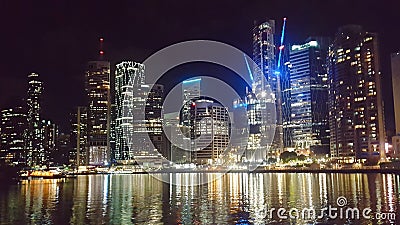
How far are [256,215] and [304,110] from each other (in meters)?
167

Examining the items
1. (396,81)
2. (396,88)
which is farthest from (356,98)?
(396,81)

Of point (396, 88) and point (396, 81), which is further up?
point (396, 81)

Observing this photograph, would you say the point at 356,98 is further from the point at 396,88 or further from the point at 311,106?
the point at 311,106

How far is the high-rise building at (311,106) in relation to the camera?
18675cm

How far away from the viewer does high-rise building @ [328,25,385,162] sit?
480 ft

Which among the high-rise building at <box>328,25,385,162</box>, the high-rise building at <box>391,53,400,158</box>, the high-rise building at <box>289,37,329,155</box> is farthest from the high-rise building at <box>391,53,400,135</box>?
the high-rise building at <box>289,37,329,155</box>

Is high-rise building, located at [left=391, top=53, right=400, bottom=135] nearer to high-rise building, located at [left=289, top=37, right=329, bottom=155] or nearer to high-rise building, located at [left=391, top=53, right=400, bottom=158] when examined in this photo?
high-rise building, located at [left=391, top=53, right=400, bottom=158]

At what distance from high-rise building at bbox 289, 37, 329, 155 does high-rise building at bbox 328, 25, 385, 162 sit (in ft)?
63.7

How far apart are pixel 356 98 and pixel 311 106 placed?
37315 mm

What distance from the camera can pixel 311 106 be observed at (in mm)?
190375

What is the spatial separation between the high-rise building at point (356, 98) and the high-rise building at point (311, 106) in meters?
19.4

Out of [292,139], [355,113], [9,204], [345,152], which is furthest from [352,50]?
[9,204]

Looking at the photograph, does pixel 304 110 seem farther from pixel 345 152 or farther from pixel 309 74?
pixel 345 152

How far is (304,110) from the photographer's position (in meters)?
192
